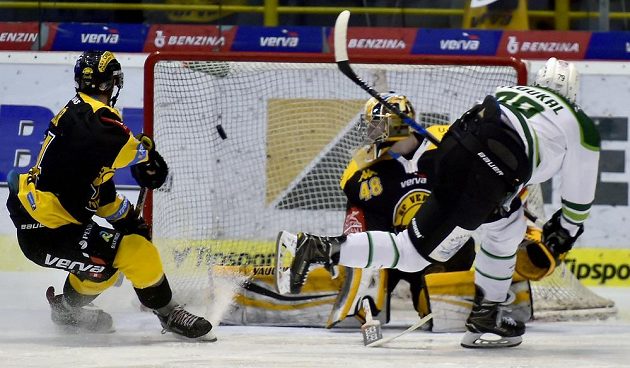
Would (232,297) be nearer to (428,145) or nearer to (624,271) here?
(428,145)

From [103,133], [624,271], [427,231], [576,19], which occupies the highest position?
[576,19]

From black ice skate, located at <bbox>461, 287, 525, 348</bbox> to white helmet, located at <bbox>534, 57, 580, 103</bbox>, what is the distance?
0.69m

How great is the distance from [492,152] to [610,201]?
242 cm

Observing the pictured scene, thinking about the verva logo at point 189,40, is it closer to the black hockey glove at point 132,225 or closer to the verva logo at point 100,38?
the verva logo at point 100,38

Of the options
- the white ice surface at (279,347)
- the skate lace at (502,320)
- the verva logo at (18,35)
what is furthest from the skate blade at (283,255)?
the verva logo at (18,35)

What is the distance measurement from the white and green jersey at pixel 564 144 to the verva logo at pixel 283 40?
2.65 m

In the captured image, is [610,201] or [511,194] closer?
[511,194]

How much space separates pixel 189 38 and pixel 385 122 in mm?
2095

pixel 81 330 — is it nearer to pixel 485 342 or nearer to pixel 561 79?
pixel 485 342

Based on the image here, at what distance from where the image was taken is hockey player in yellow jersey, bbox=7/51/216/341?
3578 mm

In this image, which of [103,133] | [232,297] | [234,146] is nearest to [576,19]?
[234,146]

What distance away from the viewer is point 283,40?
5.93 meters

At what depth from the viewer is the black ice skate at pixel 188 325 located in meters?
3.65

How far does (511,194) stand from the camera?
3365 mm
